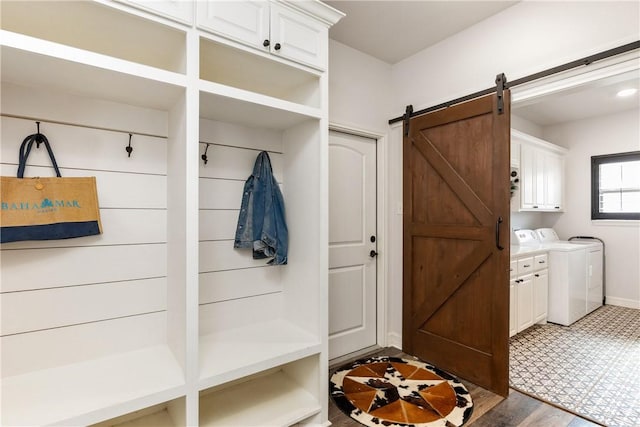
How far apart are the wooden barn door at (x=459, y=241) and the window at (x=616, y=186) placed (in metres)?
3.68

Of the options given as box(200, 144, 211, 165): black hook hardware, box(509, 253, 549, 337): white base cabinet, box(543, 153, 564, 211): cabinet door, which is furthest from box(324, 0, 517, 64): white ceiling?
box(543, 153, 564, 211): cabinet door

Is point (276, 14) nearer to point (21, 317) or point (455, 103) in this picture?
point (455, 103)

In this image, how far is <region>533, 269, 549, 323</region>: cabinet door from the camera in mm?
3535

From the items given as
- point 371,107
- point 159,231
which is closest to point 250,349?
point 159,231

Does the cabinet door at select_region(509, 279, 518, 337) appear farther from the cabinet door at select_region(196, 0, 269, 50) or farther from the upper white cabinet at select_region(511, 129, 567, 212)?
the cabinet door at select_region(196, 0, 269, 50)

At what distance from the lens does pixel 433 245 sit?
8.82ft

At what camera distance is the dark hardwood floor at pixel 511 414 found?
192cm

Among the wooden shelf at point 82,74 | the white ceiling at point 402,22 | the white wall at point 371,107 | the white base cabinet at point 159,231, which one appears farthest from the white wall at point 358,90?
the wooden shelf at point 82,74

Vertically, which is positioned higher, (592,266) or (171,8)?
(171,8)

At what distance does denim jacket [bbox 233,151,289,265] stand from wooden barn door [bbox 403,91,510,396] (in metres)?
1.30

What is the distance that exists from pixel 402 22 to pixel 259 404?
9.18ft

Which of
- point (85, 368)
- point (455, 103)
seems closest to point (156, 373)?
point (85, 368)

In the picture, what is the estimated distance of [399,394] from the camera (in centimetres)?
220

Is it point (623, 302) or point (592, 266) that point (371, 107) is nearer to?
point (592, 266)
